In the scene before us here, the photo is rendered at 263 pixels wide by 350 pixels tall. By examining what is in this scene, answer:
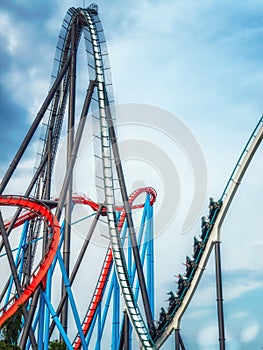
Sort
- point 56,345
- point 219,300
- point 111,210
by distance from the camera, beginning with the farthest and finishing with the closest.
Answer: point 111,210 < point 56,345 < point 219,300

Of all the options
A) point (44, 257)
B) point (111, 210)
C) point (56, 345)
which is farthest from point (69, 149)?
point (56, 345)

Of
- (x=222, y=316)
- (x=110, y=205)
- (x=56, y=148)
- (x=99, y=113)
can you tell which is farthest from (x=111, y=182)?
(x=222, y=316)

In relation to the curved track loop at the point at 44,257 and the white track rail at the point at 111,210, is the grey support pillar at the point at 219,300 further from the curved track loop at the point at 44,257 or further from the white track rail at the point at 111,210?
the curved track loop at the point at 44,257

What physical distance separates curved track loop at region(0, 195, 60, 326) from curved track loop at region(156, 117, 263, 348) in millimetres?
3730

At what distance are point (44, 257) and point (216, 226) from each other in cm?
441

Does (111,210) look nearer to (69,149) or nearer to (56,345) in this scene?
(69,149)

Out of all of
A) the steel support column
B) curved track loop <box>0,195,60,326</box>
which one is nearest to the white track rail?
the steel support column

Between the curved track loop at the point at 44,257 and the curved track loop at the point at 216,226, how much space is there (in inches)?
147

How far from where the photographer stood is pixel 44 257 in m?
13.0

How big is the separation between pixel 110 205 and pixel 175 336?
3.79 meters

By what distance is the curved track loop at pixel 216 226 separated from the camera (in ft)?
43.9

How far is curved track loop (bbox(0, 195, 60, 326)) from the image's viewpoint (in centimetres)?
1238

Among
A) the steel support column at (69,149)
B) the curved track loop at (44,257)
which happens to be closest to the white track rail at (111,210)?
the steel support column at (69,149)

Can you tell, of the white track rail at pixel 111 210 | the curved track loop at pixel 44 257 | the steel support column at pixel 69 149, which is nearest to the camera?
the curved track loop at pixel 44 257
